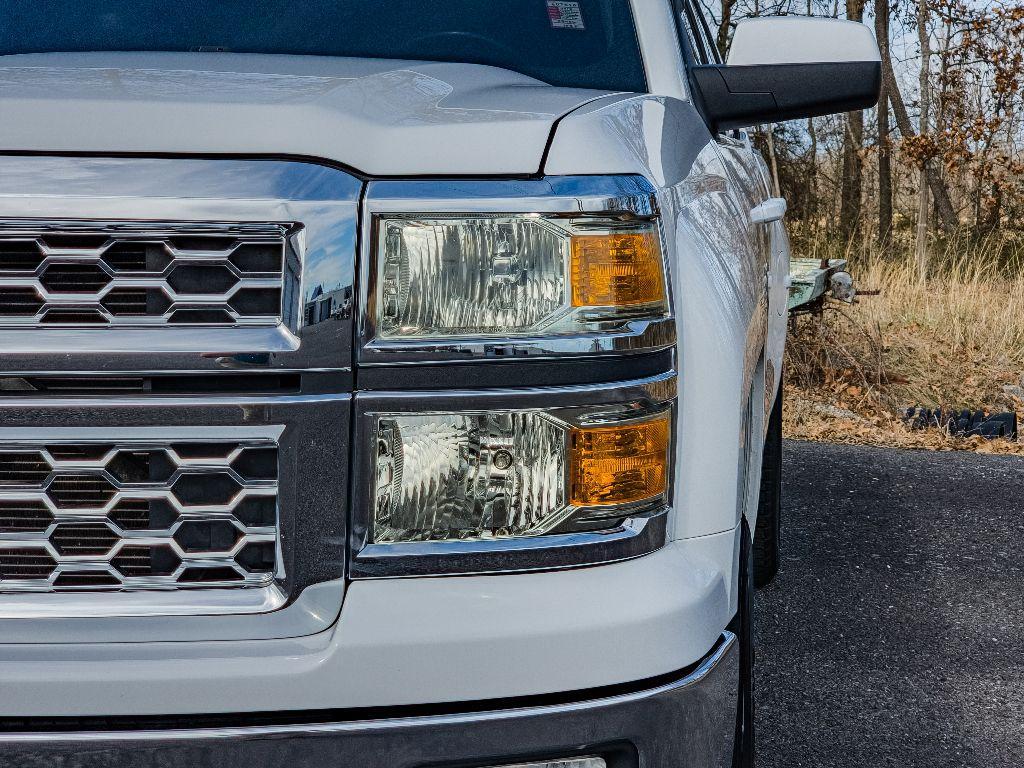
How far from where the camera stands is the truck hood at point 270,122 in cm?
132

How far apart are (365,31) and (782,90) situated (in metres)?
0.84

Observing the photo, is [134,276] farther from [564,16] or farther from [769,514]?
[769,514]

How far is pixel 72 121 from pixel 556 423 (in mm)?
656

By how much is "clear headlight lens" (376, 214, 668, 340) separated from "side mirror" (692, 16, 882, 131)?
33.1 inches

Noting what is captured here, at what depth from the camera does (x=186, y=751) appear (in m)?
1.28

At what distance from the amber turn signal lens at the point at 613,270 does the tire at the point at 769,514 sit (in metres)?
2.12

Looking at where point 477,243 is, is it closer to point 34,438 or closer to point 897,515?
point 34,438

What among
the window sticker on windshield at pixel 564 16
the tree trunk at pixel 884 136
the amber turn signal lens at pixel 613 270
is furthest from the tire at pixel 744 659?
the tree trunk at pixel 884 136

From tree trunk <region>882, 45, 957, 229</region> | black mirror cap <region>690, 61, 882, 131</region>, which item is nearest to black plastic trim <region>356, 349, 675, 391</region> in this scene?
black mirror cap <region>690, 61, 882, 131</region>

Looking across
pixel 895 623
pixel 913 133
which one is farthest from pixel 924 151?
pixel 895 623

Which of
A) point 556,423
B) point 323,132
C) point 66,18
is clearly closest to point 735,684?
point 556,423

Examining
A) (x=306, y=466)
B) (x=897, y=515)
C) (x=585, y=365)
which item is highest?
(x=585, y=365)

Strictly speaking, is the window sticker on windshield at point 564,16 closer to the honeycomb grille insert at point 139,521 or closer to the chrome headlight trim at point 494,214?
the chrome headlight trim at point 494,214

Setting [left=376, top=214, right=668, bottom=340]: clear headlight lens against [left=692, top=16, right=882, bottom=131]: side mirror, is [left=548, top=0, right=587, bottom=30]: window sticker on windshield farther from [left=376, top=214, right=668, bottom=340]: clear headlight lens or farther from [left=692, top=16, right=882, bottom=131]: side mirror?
[left=376, top=214, right=668, bottom=340]: clear headlight lens
